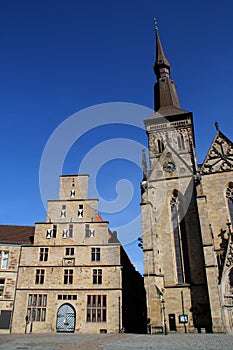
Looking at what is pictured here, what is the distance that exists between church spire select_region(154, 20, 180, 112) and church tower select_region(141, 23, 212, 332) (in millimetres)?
6086

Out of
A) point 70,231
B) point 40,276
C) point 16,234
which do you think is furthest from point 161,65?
point 40,276

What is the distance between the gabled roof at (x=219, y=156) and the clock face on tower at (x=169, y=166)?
314cm

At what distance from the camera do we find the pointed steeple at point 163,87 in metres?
40.8

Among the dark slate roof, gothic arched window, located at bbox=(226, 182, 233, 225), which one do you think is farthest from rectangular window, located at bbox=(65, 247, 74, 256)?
gothic arched window, located at bbox=(226, 182, 233, 225)

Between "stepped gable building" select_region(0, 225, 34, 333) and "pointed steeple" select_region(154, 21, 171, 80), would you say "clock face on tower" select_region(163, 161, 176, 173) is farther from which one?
"pointed steeple" select_region(154, 21, 171, 80)

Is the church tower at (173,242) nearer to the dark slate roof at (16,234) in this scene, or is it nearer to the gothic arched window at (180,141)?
the gothic arched window at (180,141)

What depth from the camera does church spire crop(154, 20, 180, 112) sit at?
4088cm

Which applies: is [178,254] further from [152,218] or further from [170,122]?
[170,122]

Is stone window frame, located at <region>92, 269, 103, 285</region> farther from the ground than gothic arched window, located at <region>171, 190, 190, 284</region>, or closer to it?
closer to it

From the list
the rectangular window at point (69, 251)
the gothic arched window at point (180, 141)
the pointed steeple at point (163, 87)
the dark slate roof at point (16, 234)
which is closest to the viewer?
the rectangular window at point (69, 251)

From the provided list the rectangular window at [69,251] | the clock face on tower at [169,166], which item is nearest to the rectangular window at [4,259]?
the rectangular window at [69,251]

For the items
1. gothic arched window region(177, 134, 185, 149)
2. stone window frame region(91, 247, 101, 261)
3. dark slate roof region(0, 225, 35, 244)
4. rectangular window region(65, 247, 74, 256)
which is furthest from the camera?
gothic arched window region(177, 134, 185, 149)

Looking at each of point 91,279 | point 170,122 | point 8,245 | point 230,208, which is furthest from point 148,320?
point 170,122

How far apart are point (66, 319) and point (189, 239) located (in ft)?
42.4
